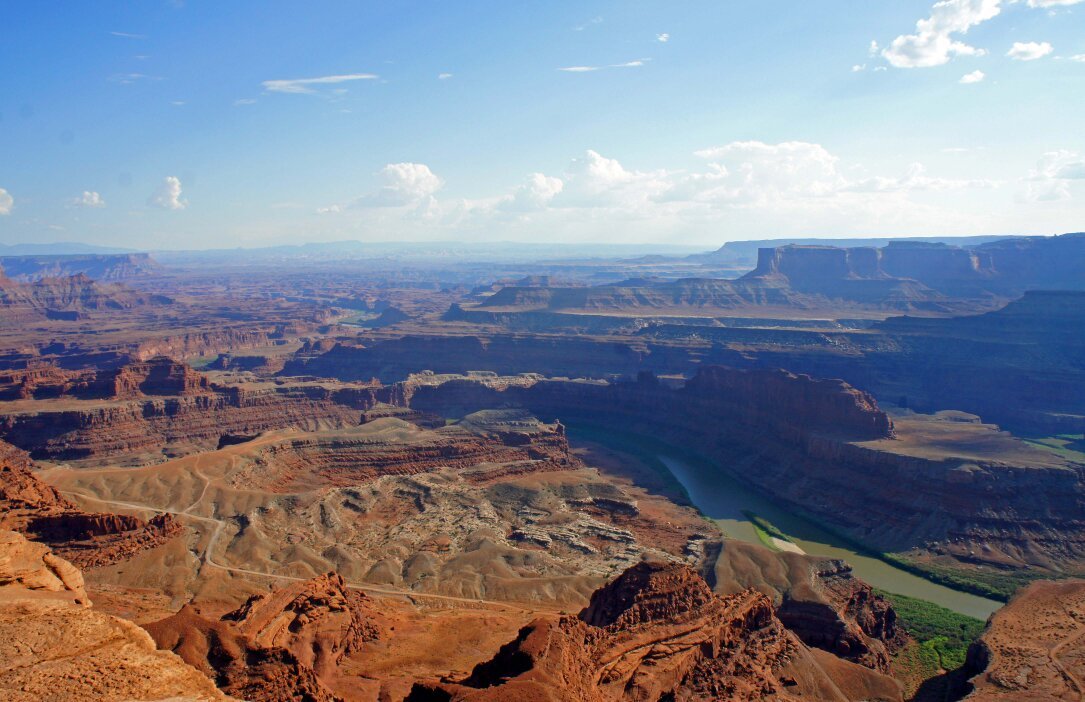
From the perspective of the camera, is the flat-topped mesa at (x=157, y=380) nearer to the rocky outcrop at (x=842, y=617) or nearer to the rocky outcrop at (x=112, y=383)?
the rocky outcrop at (x=112, y=383)

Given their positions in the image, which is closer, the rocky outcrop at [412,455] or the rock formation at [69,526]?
the rock formation at [69,526]

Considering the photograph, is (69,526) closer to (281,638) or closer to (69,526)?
(69,526)

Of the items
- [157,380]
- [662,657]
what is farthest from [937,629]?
[157,380]

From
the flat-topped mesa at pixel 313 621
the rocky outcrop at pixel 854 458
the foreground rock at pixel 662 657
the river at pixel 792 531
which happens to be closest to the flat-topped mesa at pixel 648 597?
the foreground rock at pixel 662 657

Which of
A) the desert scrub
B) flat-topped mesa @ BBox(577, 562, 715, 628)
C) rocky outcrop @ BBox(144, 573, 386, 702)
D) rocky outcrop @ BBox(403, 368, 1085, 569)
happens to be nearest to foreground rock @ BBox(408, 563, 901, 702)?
flat-topped mesa @ BBox(577, 562, 715, 628)

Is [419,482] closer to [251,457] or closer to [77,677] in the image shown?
Answer: [251,457]
